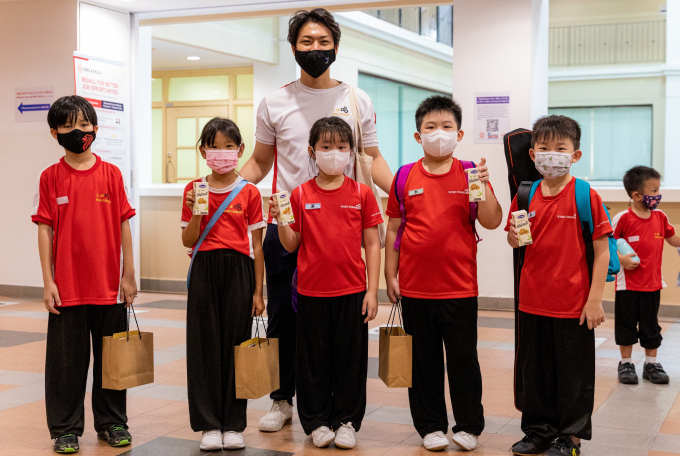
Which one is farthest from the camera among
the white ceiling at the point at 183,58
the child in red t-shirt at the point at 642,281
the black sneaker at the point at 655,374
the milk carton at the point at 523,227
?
the white ceiling at the point at 183,58

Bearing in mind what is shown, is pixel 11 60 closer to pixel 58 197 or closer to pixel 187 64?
pixel 187 64

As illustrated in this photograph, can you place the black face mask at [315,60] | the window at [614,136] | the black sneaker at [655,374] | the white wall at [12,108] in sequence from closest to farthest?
1. the black face mask at [315,60]
2. the black sneaker at [655,374]
3. the white wall at [12,108]
4. the window at [614,136]

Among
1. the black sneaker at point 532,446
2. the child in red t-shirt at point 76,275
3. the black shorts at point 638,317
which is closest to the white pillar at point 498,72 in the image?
the black shorts at point 638,317

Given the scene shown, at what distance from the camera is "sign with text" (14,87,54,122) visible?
785cm

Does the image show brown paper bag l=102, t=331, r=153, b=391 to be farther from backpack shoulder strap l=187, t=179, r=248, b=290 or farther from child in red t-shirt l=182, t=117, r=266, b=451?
backpack shoulder strap l=187, t=179, r=248, b=290

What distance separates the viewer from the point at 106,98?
7.94m

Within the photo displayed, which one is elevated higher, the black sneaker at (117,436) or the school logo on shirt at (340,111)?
the school logo on shirt at (340,111)

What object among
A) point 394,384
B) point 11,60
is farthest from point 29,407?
point 11,60

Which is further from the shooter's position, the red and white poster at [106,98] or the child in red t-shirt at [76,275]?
the red and white poster at [106,98]

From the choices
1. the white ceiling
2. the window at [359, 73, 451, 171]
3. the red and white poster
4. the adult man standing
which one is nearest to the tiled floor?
the adult man standing

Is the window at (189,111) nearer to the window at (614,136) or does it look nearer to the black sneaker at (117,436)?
the window at (614,136)

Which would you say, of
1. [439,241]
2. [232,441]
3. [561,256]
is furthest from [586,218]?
[232,441]

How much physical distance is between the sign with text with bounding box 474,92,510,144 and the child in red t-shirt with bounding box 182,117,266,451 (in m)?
4.39

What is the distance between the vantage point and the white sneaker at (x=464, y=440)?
118 inches
